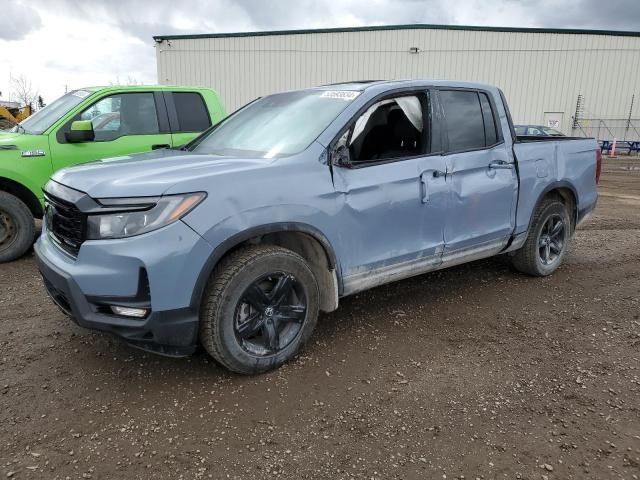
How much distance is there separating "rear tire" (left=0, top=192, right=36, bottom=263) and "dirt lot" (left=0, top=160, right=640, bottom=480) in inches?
55.8

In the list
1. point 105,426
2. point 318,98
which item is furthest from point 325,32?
point 105,426

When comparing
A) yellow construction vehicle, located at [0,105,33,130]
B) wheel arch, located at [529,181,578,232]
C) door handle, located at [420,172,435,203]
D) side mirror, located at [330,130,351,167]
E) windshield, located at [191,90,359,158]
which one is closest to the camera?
side mirror, located at [330,130,351,167]

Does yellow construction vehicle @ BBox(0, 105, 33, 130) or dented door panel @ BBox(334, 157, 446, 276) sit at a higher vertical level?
dented door panel @ BBox(334, 157, 446, 276)

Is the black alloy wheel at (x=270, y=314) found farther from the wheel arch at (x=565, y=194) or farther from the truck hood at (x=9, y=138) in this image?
the truck hood at (x=9, y=138)

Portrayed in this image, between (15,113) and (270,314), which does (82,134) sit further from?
(15,113)

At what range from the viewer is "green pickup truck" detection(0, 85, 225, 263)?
5.45m

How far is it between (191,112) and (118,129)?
938 millimetres

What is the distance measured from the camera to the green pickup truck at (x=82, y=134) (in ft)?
17.9

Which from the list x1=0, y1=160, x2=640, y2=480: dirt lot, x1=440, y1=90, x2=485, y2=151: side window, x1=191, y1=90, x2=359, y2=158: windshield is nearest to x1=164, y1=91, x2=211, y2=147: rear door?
→ x1=191, y1=90, x2=359, y2=158: windshield

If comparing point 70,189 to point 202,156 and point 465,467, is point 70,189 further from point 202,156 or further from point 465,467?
point 465,467

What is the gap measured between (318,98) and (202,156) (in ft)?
3.23

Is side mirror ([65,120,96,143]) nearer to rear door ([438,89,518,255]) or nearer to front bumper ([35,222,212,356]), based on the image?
front bumper ([35,222,212,356])

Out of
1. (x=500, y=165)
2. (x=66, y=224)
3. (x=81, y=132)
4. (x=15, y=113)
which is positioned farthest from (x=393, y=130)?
(x=15, y=113)

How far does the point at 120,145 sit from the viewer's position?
5.86m
